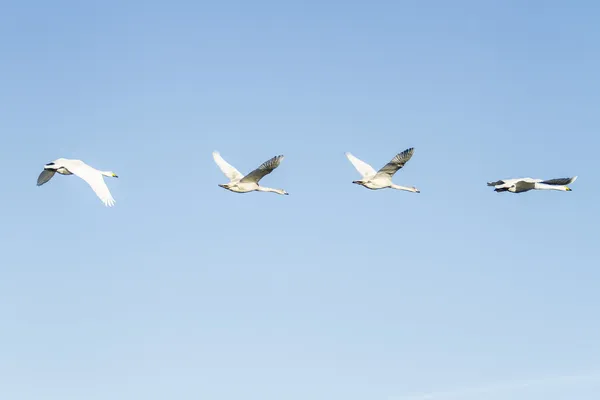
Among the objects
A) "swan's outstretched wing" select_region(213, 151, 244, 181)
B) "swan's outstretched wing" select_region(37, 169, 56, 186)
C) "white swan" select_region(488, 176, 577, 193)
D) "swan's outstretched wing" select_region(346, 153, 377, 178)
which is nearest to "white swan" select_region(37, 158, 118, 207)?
"swan's outstretched wing" select_region(37, 169, 56, 186)

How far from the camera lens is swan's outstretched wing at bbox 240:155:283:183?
89.6 m

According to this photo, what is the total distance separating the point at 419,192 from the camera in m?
104

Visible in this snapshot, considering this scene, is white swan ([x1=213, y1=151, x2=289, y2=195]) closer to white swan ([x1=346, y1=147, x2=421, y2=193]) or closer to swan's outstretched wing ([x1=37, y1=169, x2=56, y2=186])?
white swan ([x1=346, y1=147, x2=421, y2=193])

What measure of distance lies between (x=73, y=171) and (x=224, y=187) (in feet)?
42.5

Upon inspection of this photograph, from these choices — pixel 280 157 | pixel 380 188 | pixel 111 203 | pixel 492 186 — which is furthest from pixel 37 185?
pixel 492 186

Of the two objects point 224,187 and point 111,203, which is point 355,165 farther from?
point 111,203

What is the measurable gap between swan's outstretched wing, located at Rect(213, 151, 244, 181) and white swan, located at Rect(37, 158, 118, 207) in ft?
29.0

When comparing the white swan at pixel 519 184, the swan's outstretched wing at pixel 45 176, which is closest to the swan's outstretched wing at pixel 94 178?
the swan's outstretched wing at pixel 45 176

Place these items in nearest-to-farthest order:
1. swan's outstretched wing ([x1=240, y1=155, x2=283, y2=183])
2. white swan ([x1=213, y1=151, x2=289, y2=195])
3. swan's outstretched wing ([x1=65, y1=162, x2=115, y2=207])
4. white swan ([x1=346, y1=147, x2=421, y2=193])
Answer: swan's outstretched wing ([x1=65, y1=162, x2=115, y2=207])
swan's outstretched wing ([x1=240, y1=155, x2=283, y2=183])
white swan ([x1=346, y1=147, x2=421, y2=193])
white swan ([x1=213, y1=151, x2=289, y2=195])

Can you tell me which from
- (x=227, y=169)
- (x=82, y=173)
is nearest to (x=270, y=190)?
(x=227, y=169)

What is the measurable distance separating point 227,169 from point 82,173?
14.4 metres

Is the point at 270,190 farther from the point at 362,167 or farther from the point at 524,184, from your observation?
the point at 524,184

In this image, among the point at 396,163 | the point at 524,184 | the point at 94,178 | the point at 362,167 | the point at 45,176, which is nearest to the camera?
the point at 94,178

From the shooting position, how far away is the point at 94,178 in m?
89.7
